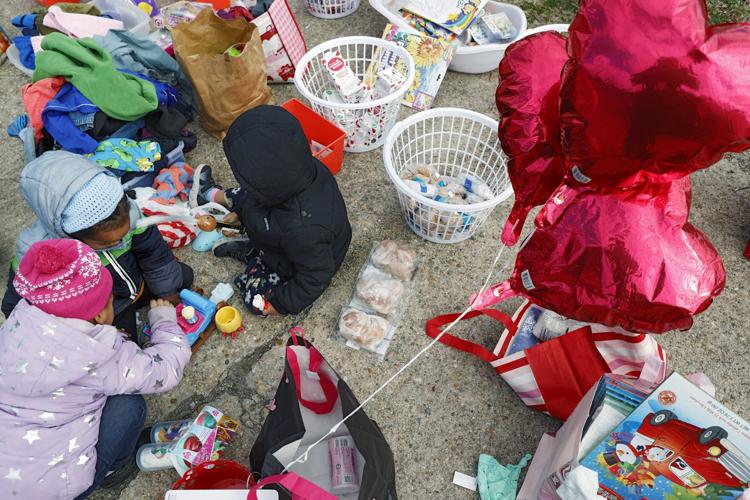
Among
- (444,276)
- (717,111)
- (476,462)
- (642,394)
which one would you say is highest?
(717,111)

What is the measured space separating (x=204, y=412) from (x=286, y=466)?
0.60m

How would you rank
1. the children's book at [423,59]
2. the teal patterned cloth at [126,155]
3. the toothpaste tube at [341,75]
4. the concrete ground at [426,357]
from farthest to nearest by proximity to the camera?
the children's book at [423,59] → the toothpaste tube at [341,75] → the teal patterned cloth at [126,155] → the concrete ground at [426,357]

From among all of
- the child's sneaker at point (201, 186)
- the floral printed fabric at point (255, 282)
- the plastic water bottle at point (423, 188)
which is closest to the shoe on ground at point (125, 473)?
the floral printed fabric at point (255, 282)

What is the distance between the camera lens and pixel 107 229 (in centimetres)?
191

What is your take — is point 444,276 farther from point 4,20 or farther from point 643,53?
point 4,20

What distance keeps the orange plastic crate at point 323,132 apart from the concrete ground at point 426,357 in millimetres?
207

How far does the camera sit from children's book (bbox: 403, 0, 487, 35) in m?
3.11

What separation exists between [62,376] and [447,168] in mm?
2218

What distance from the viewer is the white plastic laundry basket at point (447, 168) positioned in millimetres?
2248

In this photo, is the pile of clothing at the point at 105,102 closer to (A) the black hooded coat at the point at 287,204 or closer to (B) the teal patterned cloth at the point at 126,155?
(B) the teal patterned cloth at the point at 126,155

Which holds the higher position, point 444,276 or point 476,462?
point 444,276

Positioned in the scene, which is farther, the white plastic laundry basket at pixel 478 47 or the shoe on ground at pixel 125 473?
the white plastic laundry basket at pixel 478 47

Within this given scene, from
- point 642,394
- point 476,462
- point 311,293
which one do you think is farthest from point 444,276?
point 642,394

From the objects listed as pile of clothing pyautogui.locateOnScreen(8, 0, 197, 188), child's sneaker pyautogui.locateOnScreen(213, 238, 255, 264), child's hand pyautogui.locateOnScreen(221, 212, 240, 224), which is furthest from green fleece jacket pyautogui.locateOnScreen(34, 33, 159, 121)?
child's sneaker pyautogui.locateOnScreen(213, 238, 255, 264)
